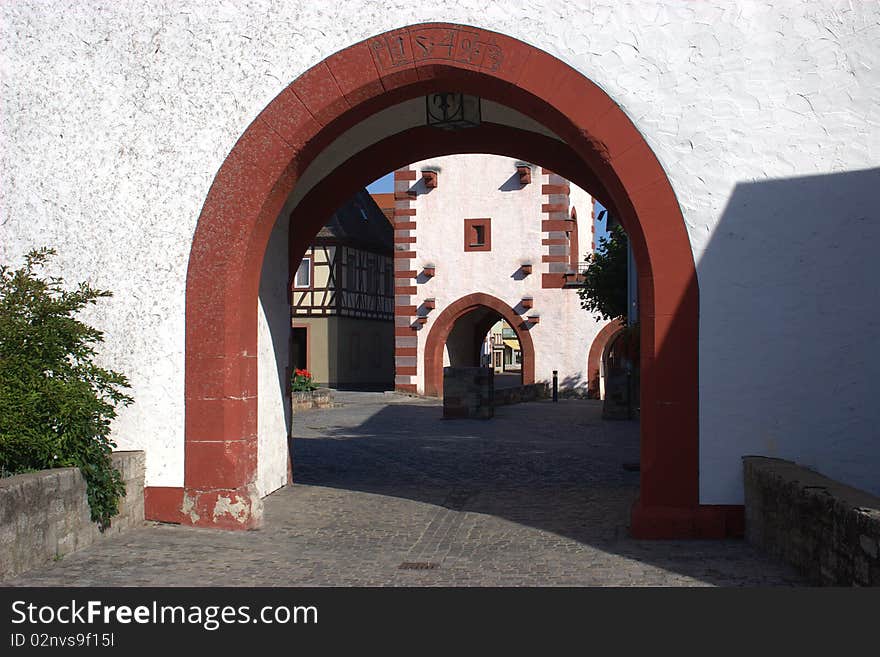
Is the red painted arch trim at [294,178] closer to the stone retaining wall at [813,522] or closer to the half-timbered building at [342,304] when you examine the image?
the stone retaining wall at [813,522]

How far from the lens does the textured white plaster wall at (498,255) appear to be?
26500 mm

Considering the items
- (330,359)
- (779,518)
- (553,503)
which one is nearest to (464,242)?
(330,359)

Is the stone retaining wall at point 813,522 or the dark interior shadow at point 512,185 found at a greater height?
the dark interior shadow at point 512,185

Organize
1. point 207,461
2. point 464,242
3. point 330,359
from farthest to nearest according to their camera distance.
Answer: point 330,359 → point 464,242 → point 207,461

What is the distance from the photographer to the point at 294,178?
23.5 feet

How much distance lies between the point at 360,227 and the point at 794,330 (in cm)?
2837

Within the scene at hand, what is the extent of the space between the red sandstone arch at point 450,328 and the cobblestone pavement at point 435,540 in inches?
581

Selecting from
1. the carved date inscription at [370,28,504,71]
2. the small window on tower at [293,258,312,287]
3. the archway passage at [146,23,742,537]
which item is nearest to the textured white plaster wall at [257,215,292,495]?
the archway passage at [146,23,742,537]

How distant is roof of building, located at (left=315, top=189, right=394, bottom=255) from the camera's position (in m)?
31.7

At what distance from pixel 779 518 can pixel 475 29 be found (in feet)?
12.5

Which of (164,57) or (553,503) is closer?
(164,57)

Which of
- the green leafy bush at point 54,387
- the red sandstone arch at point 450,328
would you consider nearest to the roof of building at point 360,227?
the red sandstone arch at point 450,328

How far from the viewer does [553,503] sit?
8.01 meters

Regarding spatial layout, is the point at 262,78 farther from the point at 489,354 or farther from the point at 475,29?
the point at 489,354
